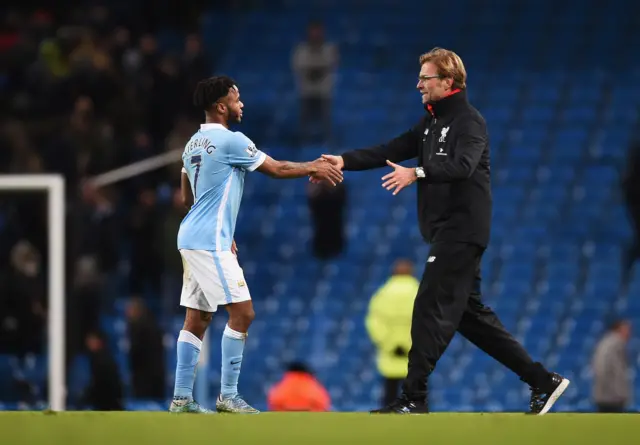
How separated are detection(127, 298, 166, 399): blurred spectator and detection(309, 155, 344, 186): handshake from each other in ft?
21.6

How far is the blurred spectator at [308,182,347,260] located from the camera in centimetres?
1477

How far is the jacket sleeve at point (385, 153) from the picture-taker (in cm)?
704

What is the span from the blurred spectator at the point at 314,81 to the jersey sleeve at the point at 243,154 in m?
9.84

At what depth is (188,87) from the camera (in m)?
15.1

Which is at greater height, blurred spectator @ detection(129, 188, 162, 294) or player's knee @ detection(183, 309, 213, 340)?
player's knee @ detection(183, 309, 213, 340)

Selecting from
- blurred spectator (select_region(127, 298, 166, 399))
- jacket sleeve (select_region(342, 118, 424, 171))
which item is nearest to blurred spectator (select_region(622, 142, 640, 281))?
blurred spectator (select_region(127, 298, 166, 399))

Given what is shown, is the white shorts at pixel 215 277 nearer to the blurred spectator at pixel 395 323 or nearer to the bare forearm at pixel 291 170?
the bare forearm at pixel 291 170

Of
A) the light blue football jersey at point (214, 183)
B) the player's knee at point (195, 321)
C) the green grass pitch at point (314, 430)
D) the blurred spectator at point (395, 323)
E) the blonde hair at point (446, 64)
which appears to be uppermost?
the blonde hair at point (446, 64)

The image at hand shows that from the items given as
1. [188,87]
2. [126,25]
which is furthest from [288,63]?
[188,87]

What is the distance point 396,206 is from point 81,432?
36.7ft

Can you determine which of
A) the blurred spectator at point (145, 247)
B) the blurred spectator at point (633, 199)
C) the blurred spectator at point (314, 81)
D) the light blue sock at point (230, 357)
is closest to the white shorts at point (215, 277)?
the light blue sock at point (230, 357)

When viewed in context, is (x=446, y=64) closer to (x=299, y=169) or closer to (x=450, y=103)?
(x=450, y=103)

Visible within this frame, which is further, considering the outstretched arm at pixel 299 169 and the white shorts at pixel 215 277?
the outstretched arm at pixel 299 169

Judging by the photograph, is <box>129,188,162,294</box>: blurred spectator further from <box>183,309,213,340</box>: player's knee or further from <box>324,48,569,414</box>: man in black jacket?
<box>324,48,569,414</box>: man in black jacket
